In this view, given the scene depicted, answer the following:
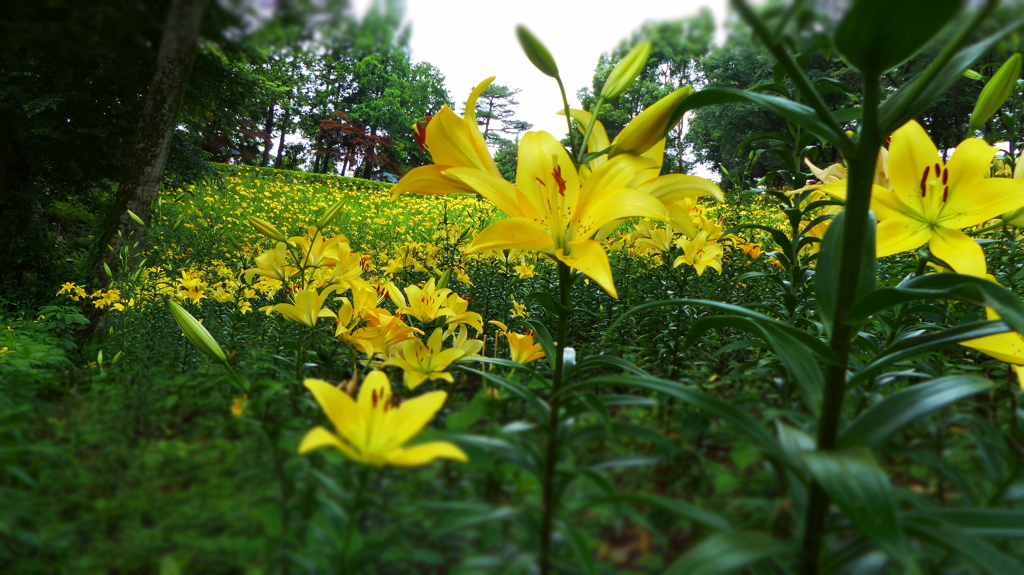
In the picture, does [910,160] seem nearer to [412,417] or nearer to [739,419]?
[739,419]

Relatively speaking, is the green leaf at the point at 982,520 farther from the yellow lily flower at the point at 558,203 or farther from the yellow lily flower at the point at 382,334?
the yellow lily flower at the point at 382,334

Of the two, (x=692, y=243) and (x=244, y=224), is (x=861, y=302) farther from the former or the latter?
(x=244, y=224)

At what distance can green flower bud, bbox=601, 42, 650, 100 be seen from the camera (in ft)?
2.18

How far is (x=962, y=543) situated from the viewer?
1.19 feet

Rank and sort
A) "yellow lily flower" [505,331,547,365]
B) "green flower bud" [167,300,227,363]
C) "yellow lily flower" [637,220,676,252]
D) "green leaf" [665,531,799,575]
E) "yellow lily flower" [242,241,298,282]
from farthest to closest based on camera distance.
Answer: "yellow lily flower" [637,220,676,252] → "yellow lily flower" [242,241,298,282] → "yellow lily flower" [505,331,547,365] → "green flower bud" [167,300,227,363] → "green leaf" [665,531,799,575]

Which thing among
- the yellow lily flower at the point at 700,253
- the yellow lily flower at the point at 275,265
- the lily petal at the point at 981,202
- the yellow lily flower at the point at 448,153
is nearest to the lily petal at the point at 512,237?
the yellow lily flower at the point at 448,153

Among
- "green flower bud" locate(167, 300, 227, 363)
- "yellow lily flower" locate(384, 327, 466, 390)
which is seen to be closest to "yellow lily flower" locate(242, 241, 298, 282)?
"green flower bud" locate(167, 300, 227, 363)

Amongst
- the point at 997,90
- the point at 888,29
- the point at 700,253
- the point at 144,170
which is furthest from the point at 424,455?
the point at 144,170

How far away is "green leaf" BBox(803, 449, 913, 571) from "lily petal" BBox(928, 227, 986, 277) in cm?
41

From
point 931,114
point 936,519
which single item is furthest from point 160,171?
point 931,114

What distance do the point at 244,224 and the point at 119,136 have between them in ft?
9.11

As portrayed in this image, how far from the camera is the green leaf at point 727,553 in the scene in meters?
0.34

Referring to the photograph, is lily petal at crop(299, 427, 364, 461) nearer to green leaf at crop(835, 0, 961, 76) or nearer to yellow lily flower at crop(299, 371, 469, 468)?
yellow lily flower at crop(299, 371, 469, 468)

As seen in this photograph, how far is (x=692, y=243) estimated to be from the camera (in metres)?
1.71
